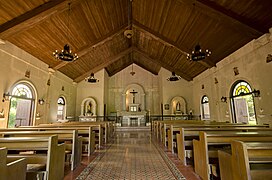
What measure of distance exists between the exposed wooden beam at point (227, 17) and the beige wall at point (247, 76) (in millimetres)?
381

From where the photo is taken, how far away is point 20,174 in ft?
5.40

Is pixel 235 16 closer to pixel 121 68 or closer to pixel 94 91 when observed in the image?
pixel 94 91

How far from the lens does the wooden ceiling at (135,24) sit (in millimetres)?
4852

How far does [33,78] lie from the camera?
708 cm

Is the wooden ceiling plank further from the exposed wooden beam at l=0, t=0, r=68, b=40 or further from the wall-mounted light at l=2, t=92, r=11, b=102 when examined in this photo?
the wall-mounted light at l=2, t=92, r=11, b=102

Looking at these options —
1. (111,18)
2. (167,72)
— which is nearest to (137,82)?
(167,72)

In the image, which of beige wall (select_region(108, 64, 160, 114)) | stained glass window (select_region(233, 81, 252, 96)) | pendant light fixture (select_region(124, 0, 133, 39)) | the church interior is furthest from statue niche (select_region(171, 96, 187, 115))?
pendant light fixture (select_region(124, 0, 133, 39))

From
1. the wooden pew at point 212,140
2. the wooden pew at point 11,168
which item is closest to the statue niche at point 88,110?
the wooden pew at point 212,140

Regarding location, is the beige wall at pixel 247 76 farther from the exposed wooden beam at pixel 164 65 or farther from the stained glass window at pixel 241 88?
the exposed wooden beam at pixel 164 65

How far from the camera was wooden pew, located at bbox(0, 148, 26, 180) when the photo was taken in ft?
4.40

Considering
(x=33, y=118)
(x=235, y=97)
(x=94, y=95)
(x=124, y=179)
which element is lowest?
(x=124, y=179)

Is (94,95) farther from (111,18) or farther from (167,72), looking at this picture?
(111,18)

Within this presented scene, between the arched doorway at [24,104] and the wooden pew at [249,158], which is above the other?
the arched doorway at [24,104]

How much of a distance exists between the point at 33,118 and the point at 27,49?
2931 mm
